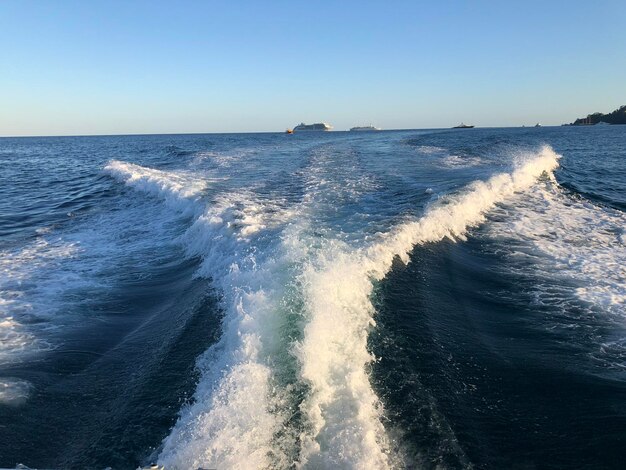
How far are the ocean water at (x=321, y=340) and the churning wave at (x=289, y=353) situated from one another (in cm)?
3

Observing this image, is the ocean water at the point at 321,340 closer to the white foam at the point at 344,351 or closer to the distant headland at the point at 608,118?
the white foam at the point at 344,351

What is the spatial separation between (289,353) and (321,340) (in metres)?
0.45

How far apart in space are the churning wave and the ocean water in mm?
25

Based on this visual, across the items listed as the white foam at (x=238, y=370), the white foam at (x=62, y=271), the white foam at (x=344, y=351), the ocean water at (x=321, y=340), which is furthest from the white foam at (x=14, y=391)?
the white foam at (x=344, y=351)

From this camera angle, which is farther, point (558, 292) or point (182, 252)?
point (182, 252)

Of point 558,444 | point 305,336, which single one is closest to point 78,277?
point 305,336

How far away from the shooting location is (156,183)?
18.3 meters

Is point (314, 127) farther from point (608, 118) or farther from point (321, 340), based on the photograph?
point (321, 340)

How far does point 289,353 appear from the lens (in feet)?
15.8

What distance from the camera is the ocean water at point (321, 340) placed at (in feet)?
12.3

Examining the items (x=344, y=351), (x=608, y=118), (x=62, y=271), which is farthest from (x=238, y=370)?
(x=608, y=118)

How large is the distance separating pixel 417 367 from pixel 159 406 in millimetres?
3013

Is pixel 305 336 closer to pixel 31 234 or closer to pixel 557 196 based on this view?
pixel 31 234

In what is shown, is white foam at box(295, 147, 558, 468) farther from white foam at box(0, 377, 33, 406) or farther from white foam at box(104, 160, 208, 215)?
white foam at box(104, 160, 208, 215)
